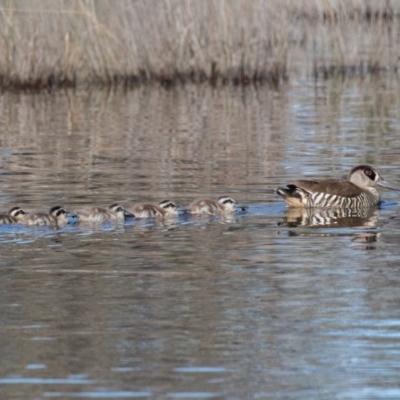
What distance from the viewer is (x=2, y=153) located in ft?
53.2

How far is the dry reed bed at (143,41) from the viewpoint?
22.7m

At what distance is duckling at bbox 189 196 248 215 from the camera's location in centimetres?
1128

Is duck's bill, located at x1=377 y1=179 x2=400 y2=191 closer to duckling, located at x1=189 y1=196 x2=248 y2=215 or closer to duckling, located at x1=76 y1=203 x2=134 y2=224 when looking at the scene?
duckling, located at x1=189 y1=196 x2=248 y2=215

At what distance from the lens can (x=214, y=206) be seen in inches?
444

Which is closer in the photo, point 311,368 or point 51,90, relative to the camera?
point 311,368

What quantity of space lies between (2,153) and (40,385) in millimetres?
9873

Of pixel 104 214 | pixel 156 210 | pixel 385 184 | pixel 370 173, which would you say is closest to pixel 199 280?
pixel 104 214

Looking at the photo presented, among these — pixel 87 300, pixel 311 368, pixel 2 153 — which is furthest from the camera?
pixel 2 153

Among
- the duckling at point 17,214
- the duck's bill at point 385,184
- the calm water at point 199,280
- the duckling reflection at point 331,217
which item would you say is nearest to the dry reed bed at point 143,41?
the calm water at point 199,280

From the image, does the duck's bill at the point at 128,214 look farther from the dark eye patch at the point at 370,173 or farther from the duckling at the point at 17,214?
the dark eye patch at the point at 370,173

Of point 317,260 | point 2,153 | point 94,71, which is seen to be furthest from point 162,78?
point 317,260

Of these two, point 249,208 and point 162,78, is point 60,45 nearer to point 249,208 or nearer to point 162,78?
point 162,78

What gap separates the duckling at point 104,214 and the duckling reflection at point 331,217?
4.22 ft

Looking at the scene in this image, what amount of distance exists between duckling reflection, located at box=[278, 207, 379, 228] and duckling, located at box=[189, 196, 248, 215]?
0.47 m
